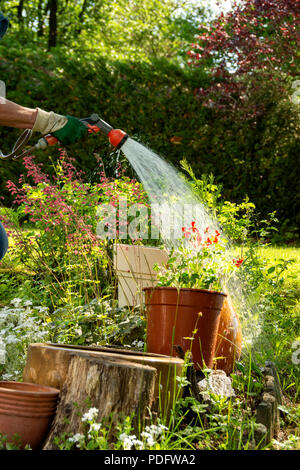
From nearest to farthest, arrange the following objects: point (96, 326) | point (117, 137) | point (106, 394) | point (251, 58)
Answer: point (106, 394) < point (117, 137) < point (96, 326) < point (251, 58)

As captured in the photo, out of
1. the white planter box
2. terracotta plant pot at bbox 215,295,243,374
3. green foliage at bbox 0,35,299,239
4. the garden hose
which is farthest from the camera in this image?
green foliage at bbox 0,35,299,239

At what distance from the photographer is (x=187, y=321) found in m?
2.36

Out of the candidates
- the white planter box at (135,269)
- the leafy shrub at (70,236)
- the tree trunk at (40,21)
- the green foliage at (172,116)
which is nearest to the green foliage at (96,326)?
the white planter box at (135,269)

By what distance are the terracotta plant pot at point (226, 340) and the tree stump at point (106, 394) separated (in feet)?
2.49

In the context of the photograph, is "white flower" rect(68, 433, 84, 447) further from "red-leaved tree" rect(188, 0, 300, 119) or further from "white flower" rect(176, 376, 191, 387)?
"red-leaved tree" rect(188, 0, 300, 119)

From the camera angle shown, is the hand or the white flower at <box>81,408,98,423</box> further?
the hand

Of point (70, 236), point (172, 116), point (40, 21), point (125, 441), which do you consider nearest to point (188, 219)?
point (70, 236)

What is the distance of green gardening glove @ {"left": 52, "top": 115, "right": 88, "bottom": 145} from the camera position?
235 centimetres

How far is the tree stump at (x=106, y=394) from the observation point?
190cm

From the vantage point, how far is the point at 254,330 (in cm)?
294

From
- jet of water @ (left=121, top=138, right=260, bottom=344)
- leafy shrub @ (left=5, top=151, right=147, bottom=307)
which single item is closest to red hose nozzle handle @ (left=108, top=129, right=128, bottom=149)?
jet of water @ (left=121, top=138, right=260, bottom=344)

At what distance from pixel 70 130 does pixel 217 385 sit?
1280mm

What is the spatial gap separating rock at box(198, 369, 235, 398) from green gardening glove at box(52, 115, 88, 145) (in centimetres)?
120

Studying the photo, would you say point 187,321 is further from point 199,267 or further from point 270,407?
point 270,407
